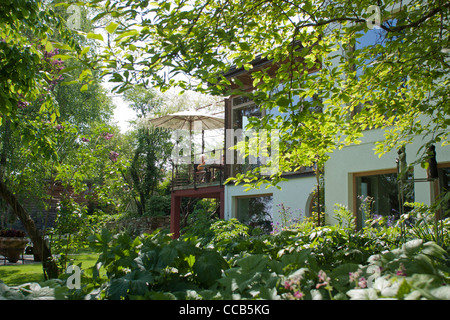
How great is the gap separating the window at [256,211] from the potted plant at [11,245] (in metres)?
6.33

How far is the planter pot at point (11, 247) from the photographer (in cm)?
955

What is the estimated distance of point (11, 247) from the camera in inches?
377

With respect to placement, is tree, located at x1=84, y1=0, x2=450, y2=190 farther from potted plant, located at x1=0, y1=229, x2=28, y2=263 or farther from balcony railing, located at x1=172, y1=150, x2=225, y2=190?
balcony railing, located at x1=172, y1=150, x2=225, y2=190

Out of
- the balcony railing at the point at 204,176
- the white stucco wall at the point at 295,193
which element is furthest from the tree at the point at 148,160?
the white stucco wall at the point at 295,193

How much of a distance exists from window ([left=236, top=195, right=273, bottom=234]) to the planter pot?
633 centimetres

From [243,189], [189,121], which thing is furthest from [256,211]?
[189,121]

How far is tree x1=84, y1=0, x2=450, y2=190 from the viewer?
108 inches

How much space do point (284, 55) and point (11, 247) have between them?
29.3 feet

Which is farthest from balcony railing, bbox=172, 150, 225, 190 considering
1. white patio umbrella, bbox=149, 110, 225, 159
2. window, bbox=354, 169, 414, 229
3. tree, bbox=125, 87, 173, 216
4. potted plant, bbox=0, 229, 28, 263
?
tree, bbox=125, 87, 173, 216

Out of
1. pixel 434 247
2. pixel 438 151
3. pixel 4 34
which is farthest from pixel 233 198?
pixel 434 247

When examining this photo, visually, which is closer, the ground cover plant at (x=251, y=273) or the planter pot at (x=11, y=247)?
the ground cover plant at (x=251, y=273)

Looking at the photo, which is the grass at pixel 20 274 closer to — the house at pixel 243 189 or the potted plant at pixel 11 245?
the potted plant at pixel 11 245

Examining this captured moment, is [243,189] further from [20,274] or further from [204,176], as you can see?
[20,274]

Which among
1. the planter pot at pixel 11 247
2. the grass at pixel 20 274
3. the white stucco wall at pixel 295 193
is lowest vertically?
the grass at pixel 20 274
